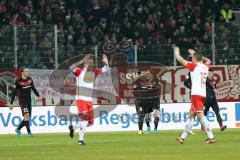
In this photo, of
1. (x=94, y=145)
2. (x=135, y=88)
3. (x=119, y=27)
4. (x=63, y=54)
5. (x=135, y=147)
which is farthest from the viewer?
(x=119, y=27)

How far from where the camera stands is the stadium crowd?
30.7m

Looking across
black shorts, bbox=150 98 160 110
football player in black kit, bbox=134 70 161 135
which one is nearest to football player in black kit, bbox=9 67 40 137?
football player in black kit, bbox=134 70 161 135

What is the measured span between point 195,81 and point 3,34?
38.8 feet

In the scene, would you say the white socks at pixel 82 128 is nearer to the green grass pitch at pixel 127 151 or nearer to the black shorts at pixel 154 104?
the green grass pitch at pixel 127 151

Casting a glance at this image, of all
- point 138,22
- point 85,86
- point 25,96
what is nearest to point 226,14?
point 138,22

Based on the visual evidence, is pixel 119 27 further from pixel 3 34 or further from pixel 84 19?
pixel 3 34

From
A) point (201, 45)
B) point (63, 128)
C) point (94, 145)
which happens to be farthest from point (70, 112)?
point (94, 145)

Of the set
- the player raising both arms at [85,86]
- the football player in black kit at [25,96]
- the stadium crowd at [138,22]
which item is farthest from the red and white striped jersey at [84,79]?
the stadium crowd at [138,22]

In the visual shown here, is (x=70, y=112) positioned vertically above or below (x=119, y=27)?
below

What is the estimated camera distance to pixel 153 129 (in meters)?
28.8

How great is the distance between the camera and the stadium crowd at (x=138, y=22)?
1209 inches

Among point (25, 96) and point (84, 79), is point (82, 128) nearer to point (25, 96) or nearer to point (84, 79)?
point (84, 79)

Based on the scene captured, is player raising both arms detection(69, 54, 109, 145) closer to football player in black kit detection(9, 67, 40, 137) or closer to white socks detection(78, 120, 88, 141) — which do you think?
white socks detection(78, 120, 88, 141)

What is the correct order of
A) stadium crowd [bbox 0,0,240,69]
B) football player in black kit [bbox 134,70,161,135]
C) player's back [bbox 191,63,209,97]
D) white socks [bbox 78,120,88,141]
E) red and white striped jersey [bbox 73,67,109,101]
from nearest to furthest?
player's back [bbox 191,63,209,97] < white socks [bbox 78,120,88,141] < red and white striped jersey [bbox 73,67,109,101] < football player in black kit [bbox 134,70,161,135] < stadium crowd [bbox 0,0,240,69]
